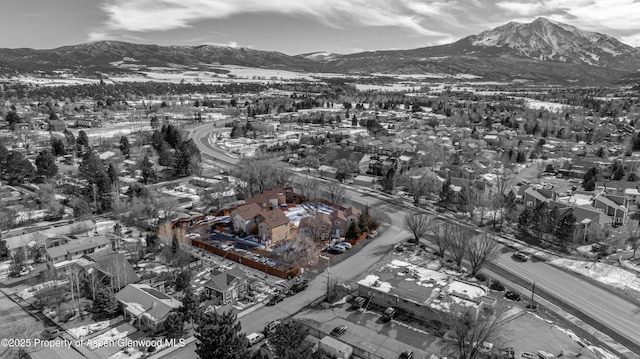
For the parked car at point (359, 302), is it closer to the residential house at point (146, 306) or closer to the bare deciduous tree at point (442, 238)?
the bare deciduous tree at point (442, 238)

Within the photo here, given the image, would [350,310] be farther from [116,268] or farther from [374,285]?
[116,268]

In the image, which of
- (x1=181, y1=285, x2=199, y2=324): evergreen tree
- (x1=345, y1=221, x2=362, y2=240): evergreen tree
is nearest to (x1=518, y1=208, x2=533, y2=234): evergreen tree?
(x1=345, y1=221, x2=362, y2=240): evergreen tree

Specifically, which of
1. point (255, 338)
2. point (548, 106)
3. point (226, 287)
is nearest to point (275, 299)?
point (226, 287)

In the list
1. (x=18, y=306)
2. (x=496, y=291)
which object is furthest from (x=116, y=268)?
(x=496, y=291)

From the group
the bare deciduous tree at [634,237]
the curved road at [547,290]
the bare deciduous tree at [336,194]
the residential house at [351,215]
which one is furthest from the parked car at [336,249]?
the bare deciduous tree at [634,237]

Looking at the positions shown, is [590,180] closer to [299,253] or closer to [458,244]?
[458,244]
